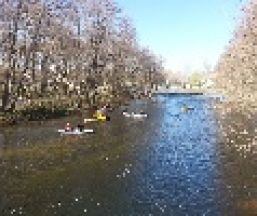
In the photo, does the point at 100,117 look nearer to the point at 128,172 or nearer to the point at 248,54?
the point at 248,54

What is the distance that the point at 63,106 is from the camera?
265ft

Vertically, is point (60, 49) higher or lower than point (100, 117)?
higher

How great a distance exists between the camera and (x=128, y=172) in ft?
→ 120

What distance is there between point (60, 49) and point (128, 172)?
51.2m

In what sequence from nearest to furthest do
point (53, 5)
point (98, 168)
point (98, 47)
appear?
point (98, 168)
point (53, 5)
point (98, 47)

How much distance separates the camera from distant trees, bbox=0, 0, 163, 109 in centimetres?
6838

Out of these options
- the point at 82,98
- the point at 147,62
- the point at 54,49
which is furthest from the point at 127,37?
the point at 147,62

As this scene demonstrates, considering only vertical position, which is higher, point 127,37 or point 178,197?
point 127,37

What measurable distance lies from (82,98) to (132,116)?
59.6 feet

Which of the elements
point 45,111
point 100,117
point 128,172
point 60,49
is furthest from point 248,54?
point 60,49

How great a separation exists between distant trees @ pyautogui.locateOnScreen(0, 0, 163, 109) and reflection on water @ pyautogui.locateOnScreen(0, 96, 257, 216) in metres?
13.0

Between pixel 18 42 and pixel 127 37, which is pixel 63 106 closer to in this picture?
pixel 18 42

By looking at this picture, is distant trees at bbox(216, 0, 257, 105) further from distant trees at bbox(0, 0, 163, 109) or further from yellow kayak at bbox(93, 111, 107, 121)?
distant trees at bbox(0, 0, 163, 109)

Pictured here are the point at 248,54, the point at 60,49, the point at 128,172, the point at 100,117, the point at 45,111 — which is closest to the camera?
the point at 128,172
